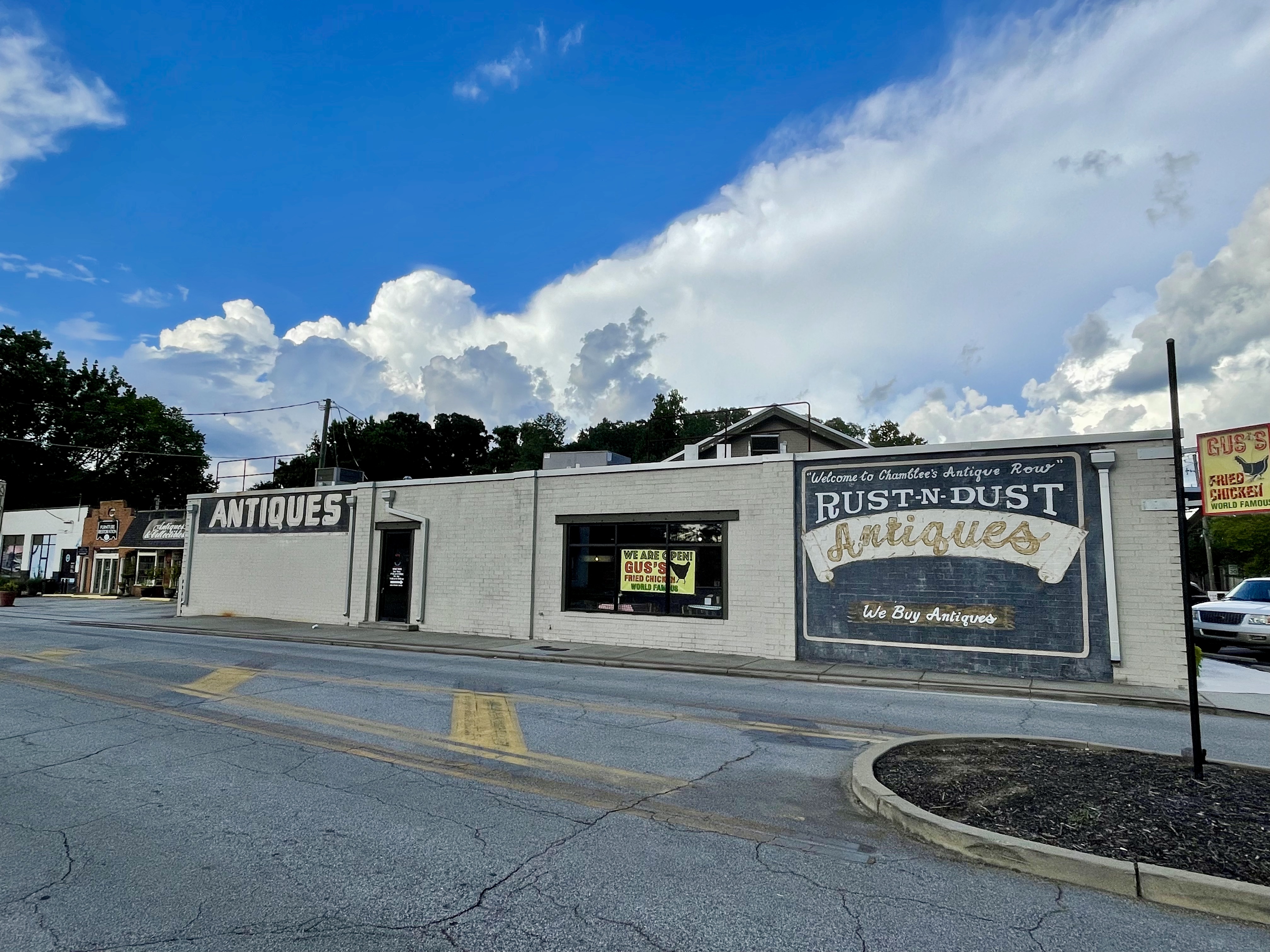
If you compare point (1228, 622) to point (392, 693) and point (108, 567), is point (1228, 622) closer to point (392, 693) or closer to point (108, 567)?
point (392, 693)

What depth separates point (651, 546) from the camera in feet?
58.0

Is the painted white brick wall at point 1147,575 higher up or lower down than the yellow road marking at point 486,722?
higher up

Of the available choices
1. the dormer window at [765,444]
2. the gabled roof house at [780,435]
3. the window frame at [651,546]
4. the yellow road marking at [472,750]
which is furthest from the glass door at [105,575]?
the yellow road marking at [472,750]

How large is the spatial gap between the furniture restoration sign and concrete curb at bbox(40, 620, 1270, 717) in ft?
3.10

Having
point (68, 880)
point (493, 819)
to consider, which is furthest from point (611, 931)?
point (68, 880)

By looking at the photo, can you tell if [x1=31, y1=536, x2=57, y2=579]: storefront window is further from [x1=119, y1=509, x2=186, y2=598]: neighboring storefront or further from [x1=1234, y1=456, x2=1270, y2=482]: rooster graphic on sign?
[x1=1234, y1=456, x2=1270, y2=482]: rooster graphic on sign

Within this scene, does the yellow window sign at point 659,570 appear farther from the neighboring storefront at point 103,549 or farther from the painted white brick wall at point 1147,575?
the neighboring storefront at point 103,549

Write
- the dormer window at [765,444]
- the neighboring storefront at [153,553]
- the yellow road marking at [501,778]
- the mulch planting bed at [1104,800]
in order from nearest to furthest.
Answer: the mulch planting bed at [1104,800]
the yellow road marking at [501,778]
the dormer window at [765,444]
the neighboring storefront at [153,553]

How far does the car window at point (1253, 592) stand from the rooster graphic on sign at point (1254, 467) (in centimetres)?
1373

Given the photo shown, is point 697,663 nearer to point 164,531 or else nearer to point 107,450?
point 164,531

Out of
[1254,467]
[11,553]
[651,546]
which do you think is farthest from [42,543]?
[1254,467]

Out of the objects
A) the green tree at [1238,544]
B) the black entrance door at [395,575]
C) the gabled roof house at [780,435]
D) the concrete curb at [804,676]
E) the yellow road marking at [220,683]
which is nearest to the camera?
the yellow road marking at [220,683]

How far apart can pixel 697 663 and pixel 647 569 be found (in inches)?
136

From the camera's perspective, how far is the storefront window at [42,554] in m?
46.1
